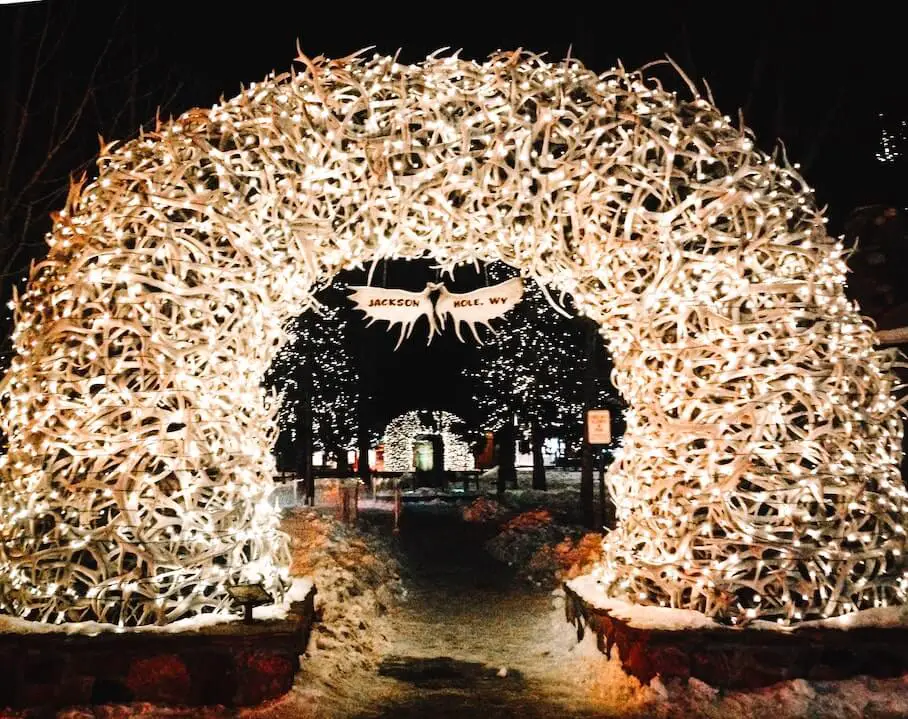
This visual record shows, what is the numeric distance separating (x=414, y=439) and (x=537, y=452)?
8469 millimetres

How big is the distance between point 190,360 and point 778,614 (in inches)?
182

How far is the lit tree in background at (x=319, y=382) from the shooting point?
20.6 m

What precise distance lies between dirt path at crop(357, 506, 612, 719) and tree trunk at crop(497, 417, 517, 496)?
1178 centimetres

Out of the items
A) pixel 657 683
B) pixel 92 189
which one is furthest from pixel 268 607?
pixel 92 189

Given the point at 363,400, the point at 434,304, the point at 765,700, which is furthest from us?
the point at 363,400

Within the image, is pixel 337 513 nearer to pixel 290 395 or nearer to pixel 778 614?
pixel 290 395

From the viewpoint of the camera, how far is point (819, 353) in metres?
5.86

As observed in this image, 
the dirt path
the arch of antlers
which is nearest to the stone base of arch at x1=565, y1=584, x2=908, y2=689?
the arch of antlers

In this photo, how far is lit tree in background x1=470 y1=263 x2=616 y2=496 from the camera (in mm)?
21391

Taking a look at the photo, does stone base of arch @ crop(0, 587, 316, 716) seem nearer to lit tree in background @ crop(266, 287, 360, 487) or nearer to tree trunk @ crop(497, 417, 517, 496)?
lit tree in background @ crop(266, 287, 360, 487)

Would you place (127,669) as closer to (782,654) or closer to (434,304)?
(434,304)

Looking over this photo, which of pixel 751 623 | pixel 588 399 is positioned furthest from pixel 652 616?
pixel 588 399

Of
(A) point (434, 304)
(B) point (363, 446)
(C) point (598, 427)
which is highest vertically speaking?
(A) point (434, 304)

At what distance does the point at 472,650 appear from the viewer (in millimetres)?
7488
